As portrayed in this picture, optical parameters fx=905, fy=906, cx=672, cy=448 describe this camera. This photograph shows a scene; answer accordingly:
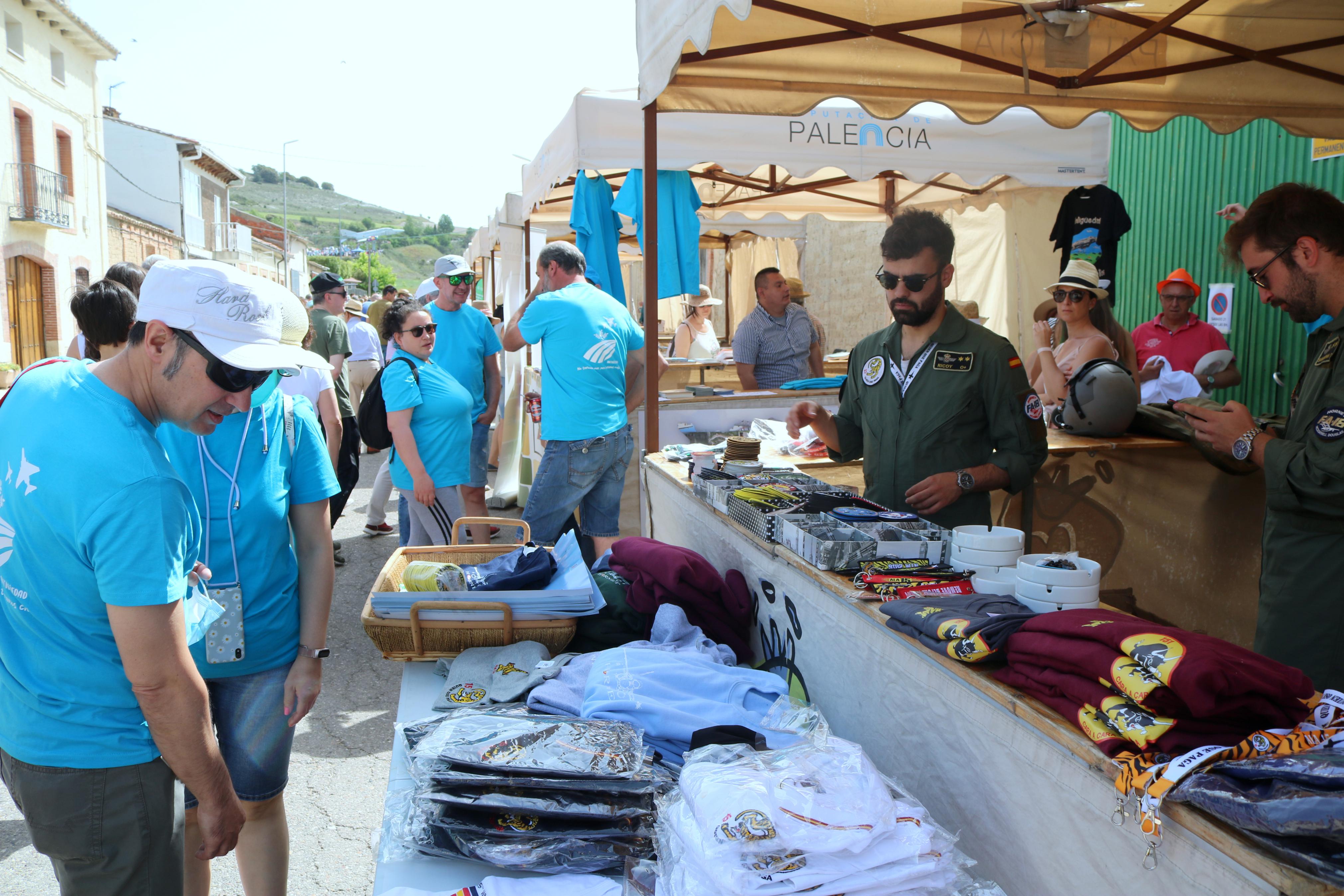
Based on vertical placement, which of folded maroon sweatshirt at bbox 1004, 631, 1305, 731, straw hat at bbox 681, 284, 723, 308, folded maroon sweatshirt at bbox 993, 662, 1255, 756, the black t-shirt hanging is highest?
the black t-shirt hanging

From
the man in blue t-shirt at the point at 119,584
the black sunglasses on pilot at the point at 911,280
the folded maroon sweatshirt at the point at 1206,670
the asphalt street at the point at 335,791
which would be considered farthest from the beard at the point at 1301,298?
the asphalt street at the point at 335,791

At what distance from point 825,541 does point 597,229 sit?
457 cm

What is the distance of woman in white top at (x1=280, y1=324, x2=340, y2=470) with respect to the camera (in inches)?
196

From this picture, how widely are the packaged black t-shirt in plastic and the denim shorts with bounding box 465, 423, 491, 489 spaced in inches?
125

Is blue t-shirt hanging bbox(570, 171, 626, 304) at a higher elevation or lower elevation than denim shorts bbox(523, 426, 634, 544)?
higher

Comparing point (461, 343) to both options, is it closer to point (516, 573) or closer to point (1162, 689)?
point (516, 573)

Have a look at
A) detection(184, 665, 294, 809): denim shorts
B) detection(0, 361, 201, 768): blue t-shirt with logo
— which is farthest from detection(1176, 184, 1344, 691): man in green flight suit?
detection(184, 665, 294, 809): denim shorts

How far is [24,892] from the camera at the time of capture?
288 centimetres

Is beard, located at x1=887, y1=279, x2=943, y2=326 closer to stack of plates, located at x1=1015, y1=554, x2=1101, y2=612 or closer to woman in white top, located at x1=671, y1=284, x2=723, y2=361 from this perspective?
stack of plates, located at x1=1015, y1=554, x2=1101, y2=612

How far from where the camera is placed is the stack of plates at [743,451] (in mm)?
3668

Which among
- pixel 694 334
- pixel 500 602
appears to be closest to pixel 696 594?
pixel 500 602

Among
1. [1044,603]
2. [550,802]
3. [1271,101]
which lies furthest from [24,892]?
[1271,101]

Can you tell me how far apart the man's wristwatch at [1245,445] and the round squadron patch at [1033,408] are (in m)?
0.56

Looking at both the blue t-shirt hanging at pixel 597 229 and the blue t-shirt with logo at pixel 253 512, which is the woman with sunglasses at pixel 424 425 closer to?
the blue t-shirt hanging at pixel 597 229
